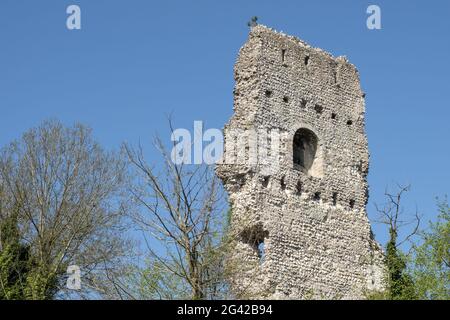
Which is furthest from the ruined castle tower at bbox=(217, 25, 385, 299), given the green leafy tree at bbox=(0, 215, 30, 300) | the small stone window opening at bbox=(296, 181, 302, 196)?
the green leafy tree at bbox=(0, 215, 30, 300)

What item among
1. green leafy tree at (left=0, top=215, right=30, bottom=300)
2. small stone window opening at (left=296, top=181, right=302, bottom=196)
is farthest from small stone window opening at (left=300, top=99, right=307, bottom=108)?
green leafy tree at (left=0, top=215, right=30, bottom=300)

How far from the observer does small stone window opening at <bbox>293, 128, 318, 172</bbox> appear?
26406mm

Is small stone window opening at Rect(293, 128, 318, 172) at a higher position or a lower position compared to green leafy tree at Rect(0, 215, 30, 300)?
higher

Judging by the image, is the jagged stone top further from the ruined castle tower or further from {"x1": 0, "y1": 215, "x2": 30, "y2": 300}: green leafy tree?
{"x1": 0, "y1": 215, "x2": 30, "y2": 300}: green leafy tree

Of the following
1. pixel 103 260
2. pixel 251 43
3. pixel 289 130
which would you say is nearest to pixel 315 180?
pixel 289 130

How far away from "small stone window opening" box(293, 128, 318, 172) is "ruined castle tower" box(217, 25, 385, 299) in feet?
0.10

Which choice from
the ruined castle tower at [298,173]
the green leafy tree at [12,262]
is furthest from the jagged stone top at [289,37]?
the green leafy tree at [12,262]

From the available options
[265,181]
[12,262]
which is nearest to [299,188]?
[265,181]

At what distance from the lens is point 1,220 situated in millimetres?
26562

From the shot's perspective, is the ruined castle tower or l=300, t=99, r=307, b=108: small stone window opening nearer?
the ruined castle tower

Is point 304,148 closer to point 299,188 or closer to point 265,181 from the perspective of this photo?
point 299,188
